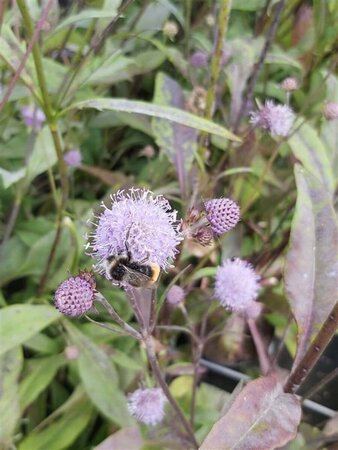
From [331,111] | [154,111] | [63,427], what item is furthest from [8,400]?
[331,111]

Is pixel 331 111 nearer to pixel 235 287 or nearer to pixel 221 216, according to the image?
pixel 235 287

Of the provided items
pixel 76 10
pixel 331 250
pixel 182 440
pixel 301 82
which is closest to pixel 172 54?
pixel 76 10

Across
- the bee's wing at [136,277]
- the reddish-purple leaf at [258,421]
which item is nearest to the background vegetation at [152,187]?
the reddish-purple leaf at [258,421]

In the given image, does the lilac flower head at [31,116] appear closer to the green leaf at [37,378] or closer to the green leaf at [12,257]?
the green leaf at [12,257]

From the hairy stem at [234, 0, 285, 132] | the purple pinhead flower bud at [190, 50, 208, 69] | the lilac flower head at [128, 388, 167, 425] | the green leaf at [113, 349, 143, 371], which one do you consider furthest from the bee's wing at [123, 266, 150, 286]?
the purple pinhead flower bud at [190, 50, 208, 69]

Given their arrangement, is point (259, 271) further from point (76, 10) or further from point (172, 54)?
point (76, 10)

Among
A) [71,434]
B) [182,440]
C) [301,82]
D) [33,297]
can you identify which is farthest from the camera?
[301,82]
